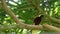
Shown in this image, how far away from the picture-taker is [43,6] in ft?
6.73

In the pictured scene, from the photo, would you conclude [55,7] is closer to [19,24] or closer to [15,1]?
[15,1]

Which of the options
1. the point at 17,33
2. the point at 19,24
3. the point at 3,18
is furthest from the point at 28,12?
the point at 19,24

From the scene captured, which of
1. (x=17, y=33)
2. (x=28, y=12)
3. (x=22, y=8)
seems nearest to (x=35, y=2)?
(x=22, y=8)

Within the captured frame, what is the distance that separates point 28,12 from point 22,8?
0.17m

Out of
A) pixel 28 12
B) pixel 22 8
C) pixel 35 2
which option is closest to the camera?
pixel 35 2

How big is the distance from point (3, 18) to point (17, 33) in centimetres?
42

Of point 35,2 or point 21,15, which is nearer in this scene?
point 35,2

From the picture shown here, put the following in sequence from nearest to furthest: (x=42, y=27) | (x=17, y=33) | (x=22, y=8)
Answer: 1. (x=42, y=27)
2. (x=22, y=8)
3. (x=17, y=33)

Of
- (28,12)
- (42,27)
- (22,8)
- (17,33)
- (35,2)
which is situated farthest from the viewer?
(17,33)

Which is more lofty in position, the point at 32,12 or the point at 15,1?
the point at 15,1

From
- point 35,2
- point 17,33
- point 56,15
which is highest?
point 35,2

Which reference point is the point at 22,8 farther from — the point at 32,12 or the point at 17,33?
the point at 17,33

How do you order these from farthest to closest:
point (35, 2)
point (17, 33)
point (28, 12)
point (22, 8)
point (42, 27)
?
point (17, 33), point (28, 12), point (22, 8), point (35, 2), point (42, 27)

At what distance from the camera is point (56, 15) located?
7.19 feet
